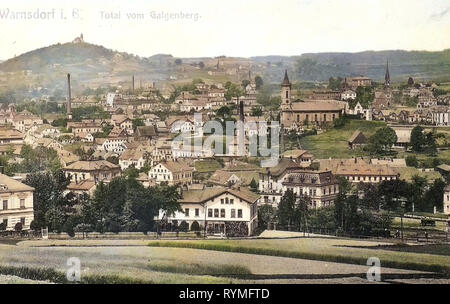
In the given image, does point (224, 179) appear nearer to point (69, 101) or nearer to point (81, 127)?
point (81, 127)

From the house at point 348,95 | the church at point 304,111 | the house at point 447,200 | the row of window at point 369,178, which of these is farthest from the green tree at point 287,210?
the house at point 447,200

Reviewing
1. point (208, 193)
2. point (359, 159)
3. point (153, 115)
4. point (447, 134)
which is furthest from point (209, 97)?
point (447, 134)

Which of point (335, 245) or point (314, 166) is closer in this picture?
point (335, 245)

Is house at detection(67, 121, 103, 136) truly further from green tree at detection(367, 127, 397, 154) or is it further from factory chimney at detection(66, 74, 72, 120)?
green tree at detection(367, 127, 397, 154)

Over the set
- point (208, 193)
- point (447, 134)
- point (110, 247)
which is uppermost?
point (447, 134)

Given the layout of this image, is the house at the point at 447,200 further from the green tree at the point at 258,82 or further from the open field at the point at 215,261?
the green tree at the point at 258,82

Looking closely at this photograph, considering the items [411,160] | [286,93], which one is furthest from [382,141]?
[286,93]

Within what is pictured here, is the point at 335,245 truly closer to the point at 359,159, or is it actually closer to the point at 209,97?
the point at 359,159
